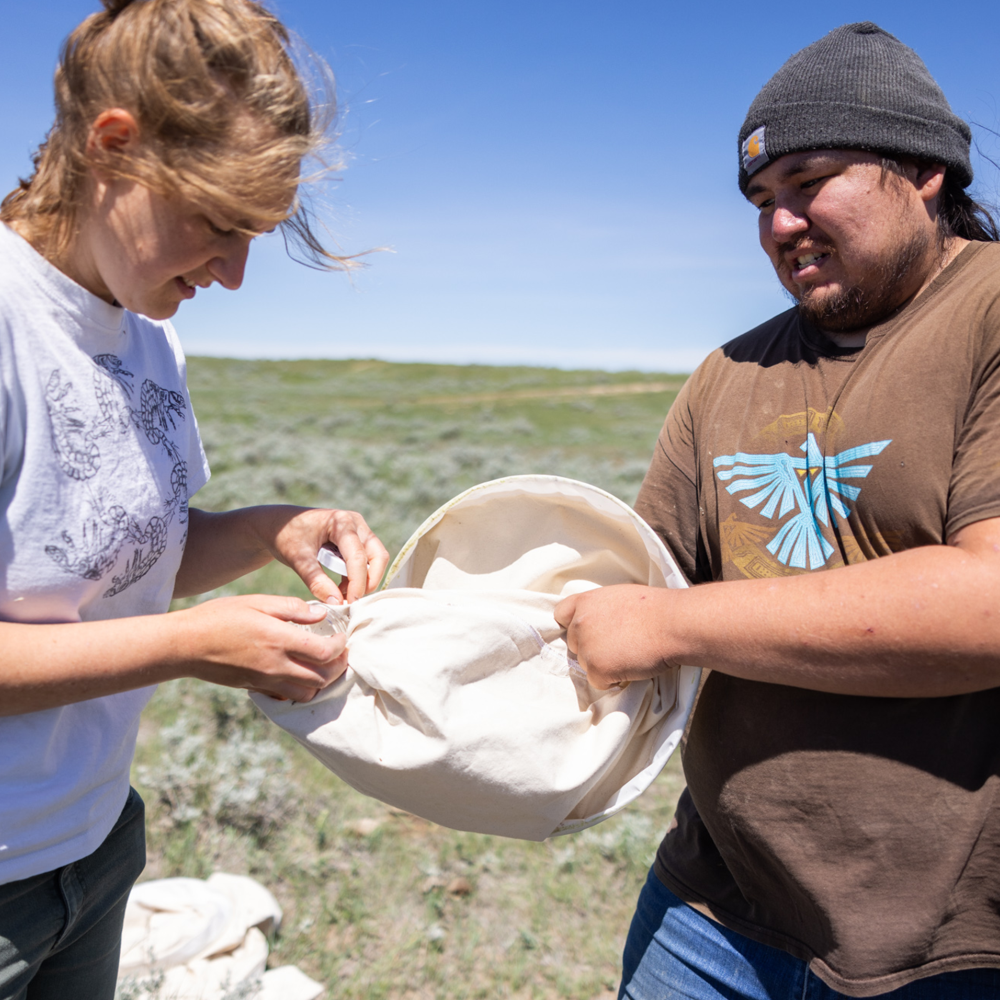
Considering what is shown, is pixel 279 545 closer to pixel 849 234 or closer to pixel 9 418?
pixel 9 418

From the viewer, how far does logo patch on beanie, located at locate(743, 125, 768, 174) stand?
1733mm

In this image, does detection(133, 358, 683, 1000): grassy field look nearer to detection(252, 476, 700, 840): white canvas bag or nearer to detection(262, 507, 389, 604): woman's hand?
detection(252, 476, 700, 840): white canvas bag

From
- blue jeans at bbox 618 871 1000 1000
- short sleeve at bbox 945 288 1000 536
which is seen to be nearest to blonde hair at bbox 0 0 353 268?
short sleeve at bbox 945 288 1000 536

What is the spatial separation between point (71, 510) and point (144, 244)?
0.46 metres

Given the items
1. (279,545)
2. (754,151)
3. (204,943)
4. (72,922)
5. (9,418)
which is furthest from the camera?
(204,943)

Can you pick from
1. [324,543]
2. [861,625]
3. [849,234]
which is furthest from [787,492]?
[324,543]

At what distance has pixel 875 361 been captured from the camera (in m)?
1.60

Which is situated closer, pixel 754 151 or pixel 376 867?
pixel 754 151

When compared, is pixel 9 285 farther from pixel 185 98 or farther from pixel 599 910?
pixel 599 910

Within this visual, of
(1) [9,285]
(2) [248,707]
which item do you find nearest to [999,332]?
(1) [9,285]

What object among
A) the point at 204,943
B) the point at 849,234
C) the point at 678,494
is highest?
the point at 849,234

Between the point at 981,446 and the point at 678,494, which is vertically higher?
the point at 981,446

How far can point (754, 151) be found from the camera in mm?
1761

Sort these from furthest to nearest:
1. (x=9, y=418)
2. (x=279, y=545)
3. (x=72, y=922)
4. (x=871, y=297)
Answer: (x=279, y=545), (x=871, y=297), (x=72, y=922), (x=9, y=418)
